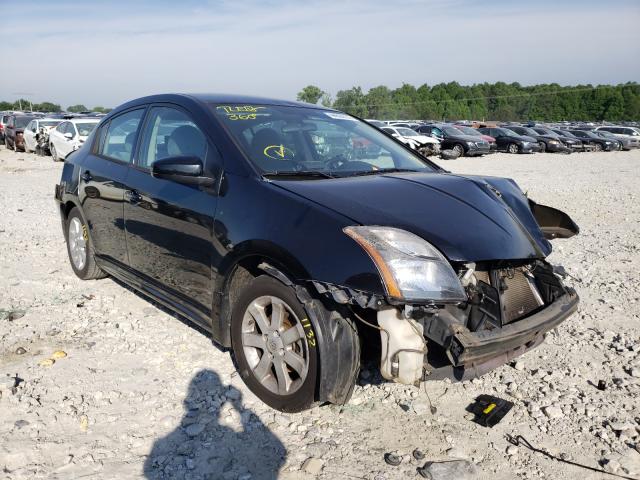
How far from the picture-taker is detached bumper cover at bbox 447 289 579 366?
2578mm

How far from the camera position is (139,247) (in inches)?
160

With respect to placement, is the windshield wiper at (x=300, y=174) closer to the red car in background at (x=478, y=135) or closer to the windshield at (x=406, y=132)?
the windshield at (x=406, y=132)

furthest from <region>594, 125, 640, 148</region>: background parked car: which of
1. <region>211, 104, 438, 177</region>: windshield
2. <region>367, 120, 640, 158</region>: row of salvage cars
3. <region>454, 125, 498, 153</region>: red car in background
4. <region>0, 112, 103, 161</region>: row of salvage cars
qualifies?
<region>211, 104, 438, 177</region>: windshield

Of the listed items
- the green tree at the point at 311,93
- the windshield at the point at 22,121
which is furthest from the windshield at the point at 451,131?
the green tree at the point at 311,93

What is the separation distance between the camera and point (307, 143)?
376cm

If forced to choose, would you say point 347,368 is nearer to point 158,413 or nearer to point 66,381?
point 158,413

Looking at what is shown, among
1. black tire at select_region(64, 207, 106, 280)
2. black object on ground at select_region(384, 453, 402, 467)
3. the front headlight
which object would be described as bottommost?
black object on ground at select_region(384, 453, 402, 467)

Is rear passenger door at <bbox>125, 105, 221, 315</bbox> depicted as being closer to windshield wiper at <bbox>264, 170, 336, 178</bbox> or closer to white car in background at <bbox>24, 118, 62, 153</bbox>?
windshield wiper at <bbox>264, 170, 336, 178</bbox>

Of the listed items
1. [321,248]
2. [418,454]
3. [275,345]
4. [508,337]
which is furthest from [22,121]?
[508,337]

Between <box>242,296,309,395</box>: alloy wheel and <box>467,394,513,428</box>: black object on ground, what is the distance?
1.03 meters

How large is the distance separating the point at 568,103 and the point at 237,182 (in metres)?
117

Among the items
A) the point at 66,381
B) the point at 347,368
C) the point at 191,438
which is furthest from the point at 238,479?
the point at 66,381

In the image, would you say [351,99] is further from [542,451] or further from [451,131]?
[542,451]

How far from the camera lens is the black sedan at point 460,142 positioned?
83.6ft
